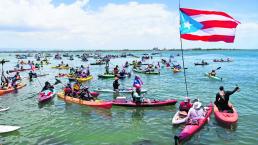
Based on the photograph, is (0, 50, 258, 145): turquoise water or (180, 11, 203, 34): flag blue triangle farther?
(180, 11, 203, 34): flag blue triangle

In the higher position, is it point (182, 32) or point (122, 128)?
point (182, 32)

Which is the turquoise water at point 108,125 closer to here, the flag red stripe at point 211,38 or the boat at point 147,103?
the boat at point 147,103

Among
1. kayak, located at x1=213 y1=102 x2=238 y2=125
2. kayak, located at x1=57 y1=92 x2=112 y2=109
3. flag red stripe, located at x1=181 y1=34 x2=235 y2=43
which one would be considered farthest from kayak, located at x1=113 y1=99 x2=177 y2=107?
flag red stripe, located at x1=181 y1=34 x2=235 y2=43

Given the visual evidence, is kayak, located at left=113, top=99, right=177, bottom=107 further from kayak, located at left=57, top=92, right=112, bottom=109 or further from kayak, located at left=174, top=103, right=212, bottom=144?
kayak, located at left=174, top=103, right=212, bottom=144

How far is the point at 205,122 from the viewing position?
1817cm

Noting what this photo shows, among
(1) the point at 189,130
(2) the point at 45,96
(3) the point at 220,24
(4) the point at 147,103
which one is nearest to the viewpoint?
(1) the point at 189,130

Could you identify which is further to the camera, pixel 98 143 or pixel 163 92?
pixel 163 92

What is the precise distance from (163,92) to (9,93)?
51.7 feet

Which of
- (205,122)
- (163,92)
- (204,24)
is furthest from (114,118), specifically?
(163,92)

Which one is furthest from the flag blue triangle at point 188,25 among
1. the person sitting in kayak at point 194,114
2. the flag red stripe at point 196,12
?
the person sitting in kayak at point 194,114

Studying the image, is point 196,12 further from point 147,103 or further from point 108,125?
point 108,125

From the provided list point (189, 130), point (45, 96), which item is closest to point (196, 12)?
point (189, 130)

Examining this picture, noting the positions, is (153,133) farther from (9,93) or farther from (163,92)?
(9,93)

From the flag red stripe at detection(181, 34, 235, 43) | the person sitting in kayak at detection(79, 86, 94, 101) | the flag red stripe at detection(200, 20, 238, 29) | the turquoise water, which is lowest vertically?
the turquoise water
